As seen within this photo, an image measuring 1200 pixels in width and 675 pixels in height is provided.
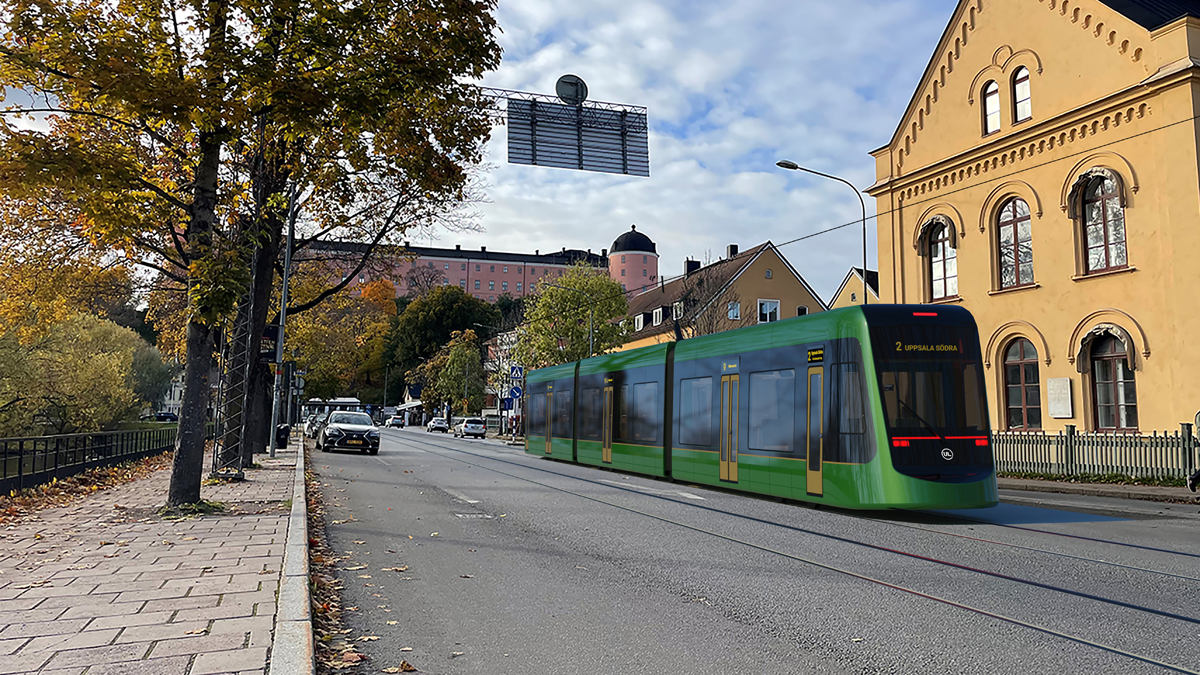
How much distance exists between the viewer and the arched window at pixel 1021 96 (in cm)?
2534

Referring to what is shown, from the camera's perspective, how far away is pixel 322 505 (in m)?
13.7

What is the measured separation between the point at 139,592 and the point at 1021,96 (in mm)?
26556

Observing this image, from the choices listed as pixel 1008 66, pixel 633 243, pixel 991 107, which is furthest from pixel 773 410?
pixel 633 243

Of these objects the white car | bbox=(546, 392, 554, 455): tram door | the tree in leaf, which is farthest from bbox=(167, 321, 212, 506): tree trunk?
the white car

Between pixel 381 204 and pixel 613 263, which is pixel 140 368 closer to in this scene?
pixel 381 204

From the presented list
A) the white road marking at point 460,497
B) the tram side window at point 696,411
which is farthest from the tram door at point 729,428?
the white road marking at point 460,497

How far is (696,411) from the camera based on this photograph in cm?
1702

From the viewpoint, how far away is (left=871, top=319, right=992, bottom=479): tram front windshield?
1177cm

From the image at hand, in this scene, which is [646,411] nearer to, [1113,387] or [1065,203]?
[1113,387]

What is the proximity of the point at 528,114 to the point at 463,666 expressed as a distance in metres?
12.4

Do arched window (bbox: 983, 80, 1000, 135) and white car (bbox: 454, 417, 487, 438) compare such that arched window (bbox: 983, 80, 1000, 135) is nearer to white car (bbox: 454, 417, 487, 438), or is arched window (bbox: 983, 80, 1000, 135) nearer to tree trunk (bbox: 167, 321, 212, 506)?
tree trunk (bbox: 167, 321, 212, 506)

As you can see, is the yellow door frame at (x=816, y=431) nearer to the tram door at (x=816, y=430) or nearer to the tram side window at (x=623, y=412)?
the tram door at (x=816, y=430)

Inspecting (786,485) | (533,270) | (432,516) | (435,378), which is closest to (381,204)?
(432,516)

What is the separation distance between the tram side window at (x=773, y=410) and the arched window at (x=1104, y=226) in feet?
43.9
